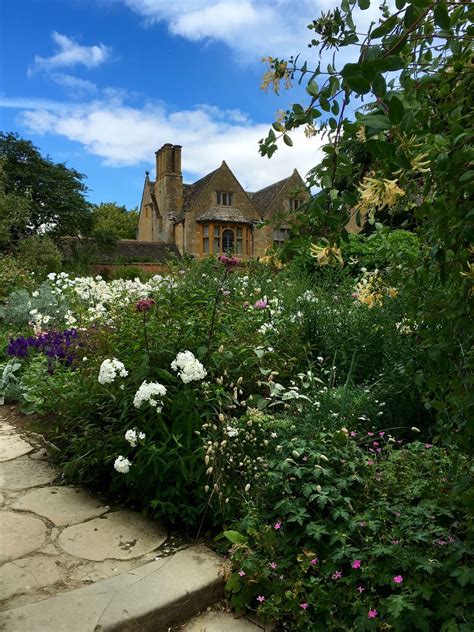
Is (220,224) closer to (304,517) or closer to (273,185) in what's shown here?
(273,185)

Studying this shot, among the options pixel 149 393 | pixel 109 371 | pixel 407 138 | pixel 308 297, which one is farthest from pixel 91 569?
pixel 308 297

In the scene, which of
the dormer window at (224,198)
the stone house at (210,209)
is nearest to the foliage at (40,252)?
the stone house at (210,209)

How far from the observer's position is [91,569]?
222 cm

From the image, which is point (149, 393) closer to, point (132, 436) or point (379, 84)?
point (132, 436)

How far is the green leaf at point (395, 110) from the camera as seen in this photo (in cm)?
99

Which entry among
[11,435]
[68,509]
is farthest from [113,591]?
[11,435]

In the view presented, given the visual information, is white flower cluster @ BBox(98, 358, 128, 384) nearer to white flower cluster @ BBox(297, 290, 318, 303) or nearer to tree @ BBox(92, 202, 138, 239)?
white flower cluster @ BBox(297, 290, 318, 303)

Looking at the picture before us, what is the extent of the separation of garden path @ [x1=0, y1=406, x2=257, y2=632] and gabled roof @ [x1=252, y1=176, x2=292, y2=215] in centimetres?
3538

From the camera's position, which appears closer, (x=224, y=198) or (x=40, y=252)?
(x=40, y=252)

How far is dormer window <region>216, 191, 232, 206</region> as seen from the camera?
36719 millimetres

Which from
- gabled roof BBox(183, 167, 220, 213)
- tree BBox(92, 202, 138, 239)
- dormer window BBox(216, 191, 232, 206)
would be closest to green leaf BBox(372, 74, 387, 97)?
gabled roof BBox(183, 167, 220, 213)

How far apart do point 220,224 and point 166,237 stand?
4.81 meters

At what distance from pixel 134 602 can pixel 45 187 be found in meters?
34.4

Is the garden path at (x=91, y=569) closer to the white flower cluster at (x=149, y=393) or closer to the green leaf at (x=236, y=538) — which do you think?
the green leaf at (x=236, y=538)
